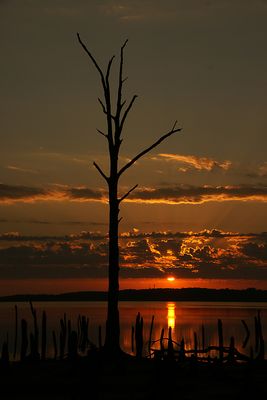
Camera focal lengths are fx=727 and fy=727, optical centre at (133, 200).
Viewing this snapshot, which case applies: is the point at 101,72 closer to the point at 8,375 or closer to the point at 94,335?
the point at 8,375

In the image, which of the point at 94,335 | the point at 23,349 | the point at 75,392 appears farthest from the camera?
the point at 94,335

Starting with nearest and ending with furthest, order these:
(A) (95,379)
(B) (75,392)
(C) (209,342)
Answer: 1. (A) (95,379)
2. (B) (75,392)
3. (C) (209,342)

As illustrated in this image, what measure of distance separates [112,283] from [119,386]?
739cm

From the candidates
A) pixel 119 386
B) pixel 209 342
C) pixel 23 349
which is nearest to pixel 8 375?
pixel 119 386

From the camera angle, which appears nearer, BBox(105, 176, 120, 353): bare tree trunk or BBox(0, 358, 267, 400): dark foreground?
BBox(0, 358, 267, 400): dark foreground

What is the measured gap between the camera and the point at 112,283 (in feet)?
78.4

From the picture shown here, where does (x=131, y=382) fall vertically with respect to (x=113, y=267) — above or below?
below

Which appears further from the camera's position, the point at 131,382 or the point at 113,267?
the point at 113,267

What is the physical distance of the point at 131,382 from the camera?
57.1ft

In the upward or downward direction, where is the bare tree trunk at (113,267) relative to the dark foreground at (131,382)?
upward

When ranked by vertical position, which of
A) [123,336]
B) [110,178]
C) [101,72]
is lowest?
[123,336]

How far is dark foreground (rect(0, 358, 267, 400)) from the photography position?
14.1 meters

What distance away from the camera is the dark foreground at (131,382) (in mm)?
14117

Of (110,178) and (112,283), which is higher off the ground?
(110,178)
